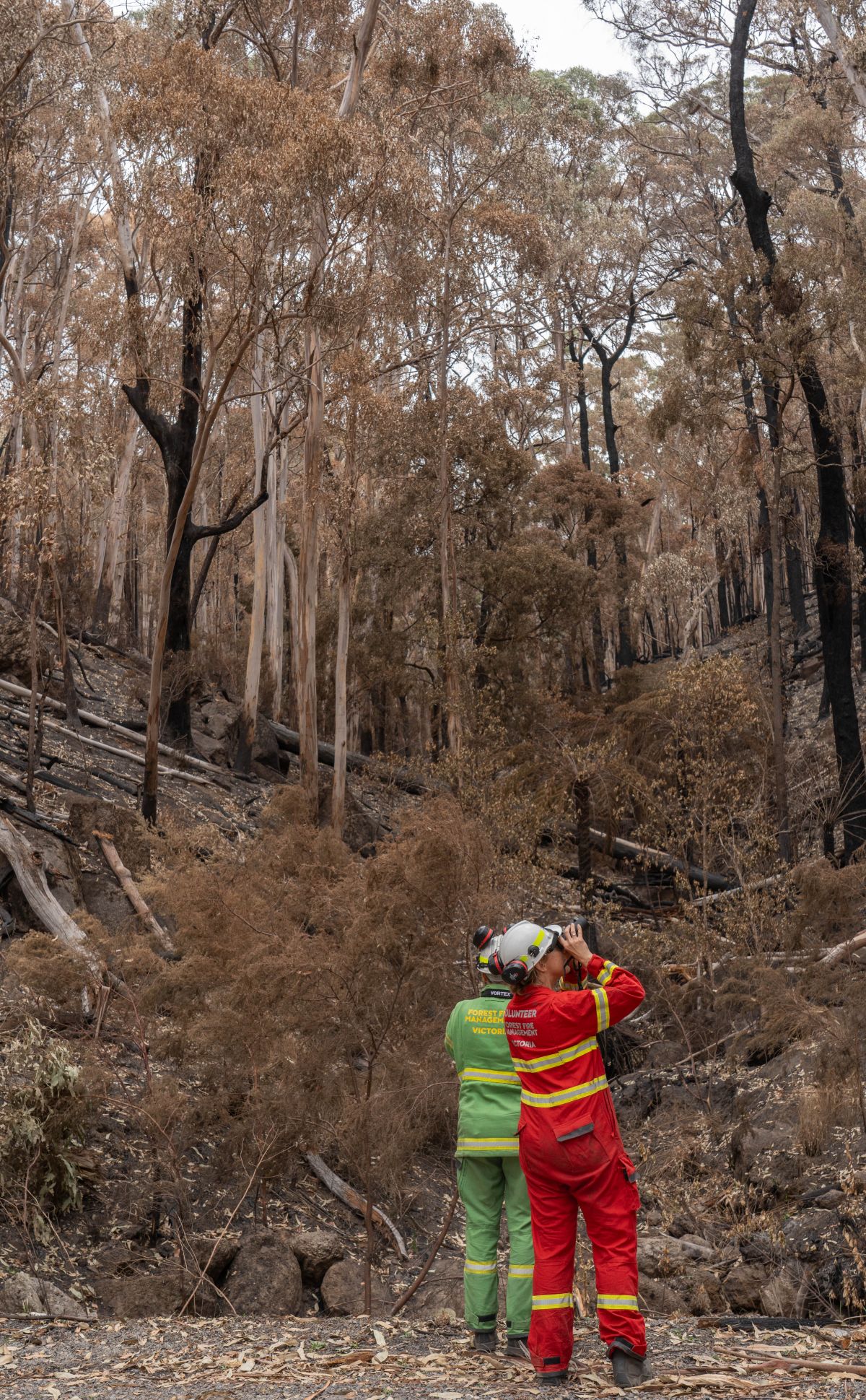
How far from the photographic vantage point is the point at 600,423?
132 feet

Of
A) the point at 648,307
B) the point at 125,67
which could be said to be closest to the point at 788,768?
the point at 125,67

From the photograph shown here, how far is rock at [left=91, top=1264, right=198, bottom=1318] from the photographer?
5527 millimetres

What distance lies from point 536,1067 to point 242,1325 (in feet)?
7.18

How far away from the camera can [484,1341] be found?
430 centimetres

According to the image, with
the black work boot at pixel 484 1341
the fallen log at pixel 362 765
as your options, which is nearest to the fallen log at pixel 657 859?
the fallen log at pixel 362 765

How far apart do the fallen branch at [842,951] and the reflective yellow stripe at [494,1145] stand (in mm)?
6184

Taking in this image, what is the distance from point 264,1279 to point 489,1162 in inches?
90.4

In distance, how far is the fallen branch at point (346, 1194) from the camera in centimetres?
716

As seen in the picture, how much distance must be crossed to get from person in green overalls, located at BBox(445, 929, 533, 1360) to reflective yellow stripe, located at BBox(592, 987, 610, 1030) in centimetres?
51

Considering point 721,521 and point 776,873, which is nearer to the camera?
point 776,873

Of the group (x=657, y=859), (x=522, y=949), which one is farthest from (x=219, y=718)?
(x=522, y=949)

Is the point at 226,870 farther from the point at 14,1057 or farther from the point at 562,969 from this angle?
the point at 562,969

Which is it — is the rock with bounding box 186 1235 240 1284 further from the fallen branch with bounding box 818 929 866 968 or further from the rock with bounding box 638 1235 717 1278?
the fallen branch with bounding box 818 929 866 968

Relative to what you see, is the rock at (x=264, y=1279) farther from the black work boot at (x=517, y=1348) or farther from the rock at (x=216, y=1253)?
the black work boot at (x=517, y=1348)
